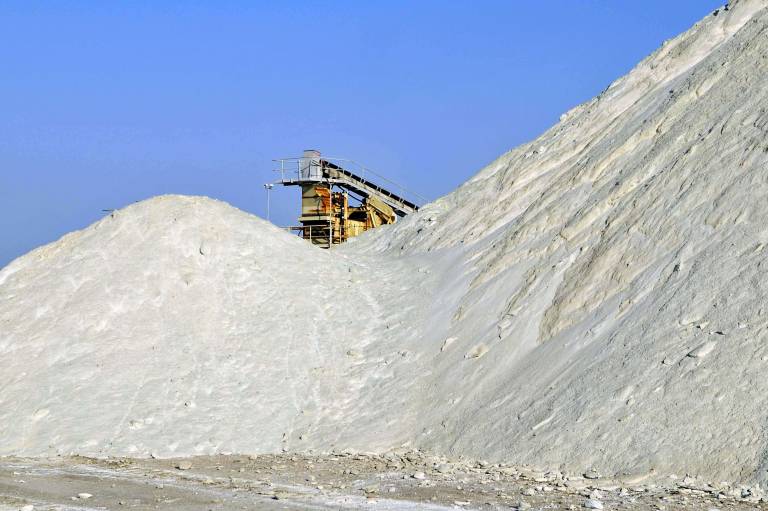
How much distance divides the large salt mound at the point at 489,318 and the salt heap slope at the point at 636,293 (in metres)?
0.05

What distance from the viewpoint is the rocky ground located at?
44.3 feet

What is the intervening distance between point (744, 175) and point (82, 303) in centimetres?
1487

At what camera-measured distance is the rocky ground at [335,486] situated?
44.3 feet

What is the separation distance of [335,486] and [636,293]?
677 centimetres

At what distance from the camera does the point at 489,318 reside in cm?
2212

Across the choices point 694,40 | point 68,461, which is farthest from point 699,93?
point 68,461

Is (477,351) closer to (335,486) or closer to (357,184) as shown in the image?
(335,486)

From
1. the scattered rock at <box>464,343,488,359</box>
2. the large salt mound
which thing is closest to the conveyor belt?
the large salt mound

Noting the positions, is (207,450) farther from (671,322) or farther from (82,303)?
(671,322)

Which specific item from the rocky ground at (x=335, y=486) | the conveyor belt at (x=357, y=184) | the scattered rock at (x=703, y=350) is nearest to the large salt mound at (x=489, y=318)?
the scattered rock at (x=703, y=350)

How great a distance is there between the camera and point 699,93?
24.6 m

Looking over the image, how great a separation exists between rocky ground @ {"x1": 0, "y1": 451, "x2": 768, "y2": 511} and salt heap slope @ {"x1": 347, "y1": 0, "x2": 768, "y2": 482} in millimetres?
583

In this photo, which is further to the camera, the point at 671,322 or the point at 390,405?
the point at 390,405

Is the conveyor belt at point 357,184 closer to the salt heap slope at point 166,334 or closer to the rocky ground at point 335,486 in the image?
the salt heap slope at point 166,334
